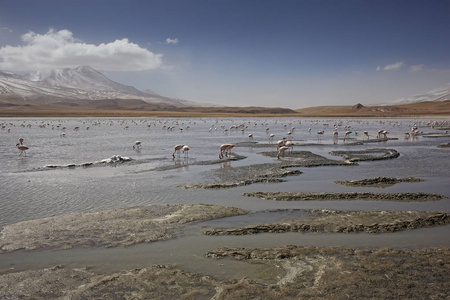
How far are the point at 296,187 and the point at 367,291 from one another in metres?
7.17

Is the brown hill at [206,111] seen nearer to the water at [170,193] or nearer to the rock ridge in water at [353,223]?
the water at [170,193]

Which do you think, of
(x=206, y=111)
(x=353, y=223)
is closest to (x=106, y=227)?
(x=353, y=223)

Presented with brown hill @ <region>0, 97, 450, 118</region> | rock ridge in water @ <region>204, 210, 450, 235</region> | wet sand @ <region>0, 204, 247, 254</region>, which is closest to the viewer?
wet sand @ <region>0, 204, 247, 254</region>

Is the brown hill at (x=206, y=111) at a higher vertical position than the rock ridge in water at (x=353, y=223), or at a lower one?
higher

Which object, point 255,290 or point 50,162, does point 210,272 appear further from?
point 50,162

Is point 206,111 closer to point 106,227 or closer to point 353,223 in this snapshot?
point 106,227

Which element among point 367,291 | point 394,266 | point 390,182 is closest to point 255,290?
point 367,291

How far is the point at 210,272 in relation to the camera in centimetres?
593

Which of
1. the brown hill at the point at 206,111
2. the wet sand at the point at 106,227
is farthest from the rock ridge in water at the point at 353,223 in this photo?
the brown hill at the point at 206,111

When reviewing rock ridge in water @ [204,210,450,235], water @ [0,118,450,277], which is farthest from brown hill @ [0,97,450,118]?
rock ridge in water @ [204,210,450,235]

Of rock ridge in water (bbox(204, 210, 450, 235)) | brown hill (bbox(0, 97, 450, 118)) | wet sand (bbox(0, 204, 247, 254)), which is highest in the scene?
brown hill (bbox(0, 97, 450, 118))

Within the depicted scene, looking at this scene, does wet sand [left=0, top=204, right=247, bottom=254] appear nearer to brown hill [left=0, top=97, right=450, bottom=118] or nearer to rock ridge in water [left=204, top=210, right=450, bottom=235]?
rock ridge in water [left=204, top=210, right=450, bottom=235]

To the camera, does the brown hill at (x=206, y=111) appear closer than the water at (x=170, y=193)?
No

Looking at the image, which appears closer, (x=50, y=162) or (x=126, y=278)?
(x=126, y=278)
